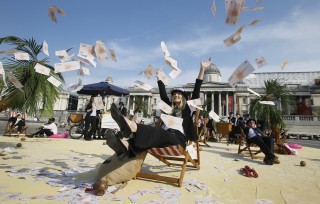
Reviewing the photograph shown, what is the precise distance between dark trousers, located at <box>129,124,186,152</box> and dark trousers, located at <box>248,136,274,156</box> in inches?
143

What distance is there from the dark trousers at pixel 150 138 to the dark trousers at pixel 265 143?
3.63 m

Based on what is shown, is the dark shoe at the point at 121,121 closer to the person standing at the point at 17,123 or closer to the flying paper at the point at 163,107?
the flying paper at the point at 163,107

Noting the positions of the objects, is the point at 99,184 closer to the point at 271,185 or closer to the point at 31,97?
the point at 271,185

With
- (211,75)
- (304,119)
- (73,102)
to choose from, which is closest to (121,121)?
(304,119)

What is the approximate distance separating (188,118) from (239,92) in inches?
2521

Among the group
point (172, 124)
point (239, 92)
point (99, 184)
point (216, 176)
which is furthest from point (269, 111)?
point (239, 92)

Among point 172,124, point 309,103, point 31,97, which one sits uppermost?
point 309,103

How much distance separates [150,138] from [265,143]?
4582 mm

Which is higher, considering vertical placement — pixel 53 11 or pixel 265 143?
pixel 53 11

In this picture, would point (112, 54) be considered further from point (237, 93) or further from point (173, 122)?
point (237, 93)

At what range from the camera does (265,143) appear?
5.87 m

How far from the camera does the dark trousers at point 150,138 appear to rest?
255cm

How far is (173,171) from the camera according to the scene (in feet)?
13.1

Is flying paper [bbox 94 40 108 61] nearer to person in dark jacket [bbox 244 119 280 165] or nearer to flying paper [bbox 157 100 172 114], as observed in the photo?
flying paper [bbox 157 100 172 114]
